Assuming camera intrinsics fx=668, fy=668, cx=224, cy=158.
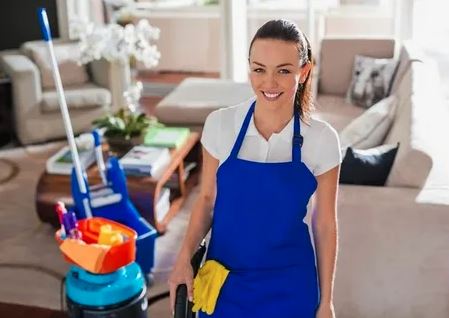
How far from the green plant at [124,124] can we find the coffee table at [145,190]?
0.23 m

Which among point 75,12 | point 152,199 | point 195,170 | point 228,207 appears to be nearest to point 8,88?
point 75,12

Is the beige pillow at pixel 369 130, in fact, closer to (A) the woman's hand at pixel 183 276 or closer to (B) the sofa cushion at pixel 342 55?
(B) the sofa cushion at pixel 342 55

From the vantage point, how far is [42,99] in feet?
16.2

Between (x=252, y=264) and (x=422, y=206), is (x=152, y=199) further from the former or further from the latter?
(x=252, y=264)

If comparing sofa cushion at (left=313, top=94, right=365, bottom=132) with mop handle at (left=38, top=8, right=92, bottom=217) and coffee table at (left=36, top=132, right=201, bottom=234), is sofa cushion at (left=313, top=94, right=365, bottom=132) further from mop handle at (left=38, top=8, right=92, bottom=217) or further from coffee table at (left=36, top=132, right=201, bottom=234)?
mop handle at (left=38, top=8, right=92, bottom=217)

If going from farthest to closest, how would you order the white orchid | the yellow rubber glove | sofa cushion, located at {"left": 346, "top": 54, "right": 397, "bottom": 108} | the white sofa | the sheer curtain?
the sheer curtain
sofa cushion, located at {"left": 346, "top": 54, "right": 397, "bottom": 108}
the white orchid
the white sofa
the yellow rubber glove

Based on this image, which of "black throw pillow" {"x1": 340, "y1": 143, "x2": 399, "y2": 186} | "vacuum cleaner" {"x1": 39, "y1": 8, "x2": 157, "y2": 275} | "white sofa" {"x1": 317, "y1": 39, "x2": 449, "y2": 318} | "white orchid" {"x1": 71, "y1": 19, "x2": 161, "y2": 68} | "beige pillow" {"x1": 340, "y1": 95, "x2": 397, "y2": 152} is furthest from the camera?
"white orchid" {"x1": 71, "y1": 19, "x2": 161, "y2": 68}

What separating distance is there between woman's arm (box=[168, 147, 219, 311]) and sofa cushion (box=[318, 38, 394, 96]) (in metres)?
3.46

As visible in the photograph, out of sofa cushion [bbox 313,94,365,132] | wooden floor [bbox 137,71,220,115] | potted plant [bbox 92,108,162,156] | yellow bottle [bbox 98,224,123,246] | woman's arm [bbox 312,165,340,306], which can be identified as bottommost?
wooden floor [bbox 137,71,220,115]

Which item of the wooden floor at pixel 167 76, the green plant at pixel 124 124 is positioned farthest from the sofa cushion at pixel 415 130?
the wooden floor at pixel 167 76

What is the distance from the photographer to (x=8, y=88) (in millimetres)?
5012

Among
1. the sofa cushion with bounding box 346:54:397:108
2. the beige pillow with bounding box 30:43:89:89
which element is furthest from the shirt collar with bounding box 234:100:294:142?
the beige pillow with bounding box 30:43:89:89

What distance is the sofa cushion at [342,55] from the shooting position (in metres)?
4.88

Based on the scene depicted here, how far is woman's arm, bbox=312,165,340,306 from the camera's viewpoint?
4.97 feet
